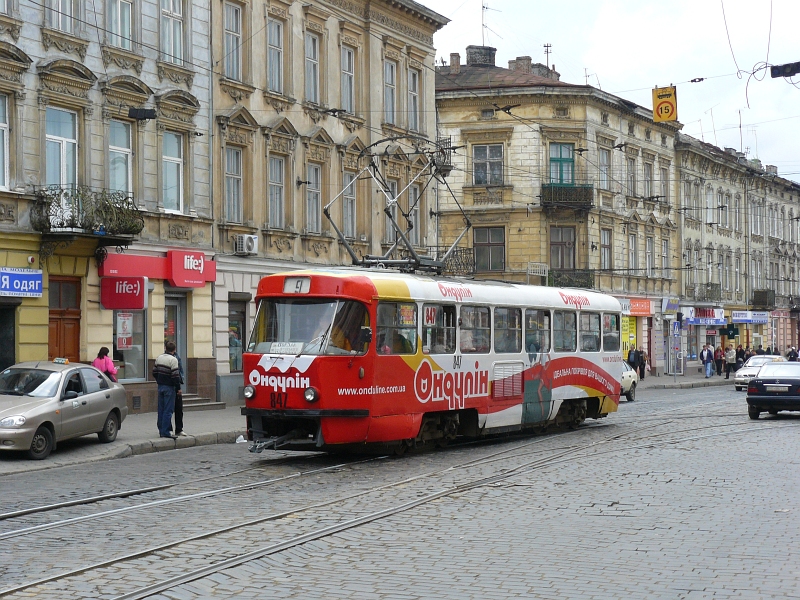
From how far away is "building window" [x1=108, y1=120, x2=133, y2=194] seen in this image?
2669cm

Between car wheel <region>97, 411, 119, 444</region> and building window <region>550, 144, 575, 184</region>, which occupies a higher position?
building window <region>550, 144, 575, 184</region>

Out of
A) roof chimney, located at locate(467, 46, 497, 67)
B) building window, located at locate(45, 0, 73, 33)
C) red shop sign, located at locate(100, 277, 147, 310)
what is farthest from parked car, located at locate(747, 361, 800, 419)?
roof chimney, located at locate(467, 46, 497, 67)

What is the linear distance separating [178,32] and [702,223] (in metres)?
42.9

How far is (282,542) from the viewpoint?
34.5ft

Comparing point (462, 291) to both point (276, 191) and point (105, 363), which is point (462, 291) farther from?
point (276, 191)

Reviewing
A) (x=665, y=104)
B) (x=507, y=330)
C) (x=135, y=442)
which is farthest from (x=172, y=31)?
(x=665, y=104)

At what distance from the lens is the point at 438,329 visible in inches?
752

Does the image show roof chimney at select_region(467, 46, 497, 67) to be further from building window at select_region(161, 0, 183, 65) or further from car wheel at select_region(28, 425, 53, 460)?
car wheel at select_region(28, 425, 53, 460)

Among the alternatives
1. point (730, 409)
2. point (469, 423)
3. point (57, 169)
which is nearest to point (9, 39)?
point (57, 169)

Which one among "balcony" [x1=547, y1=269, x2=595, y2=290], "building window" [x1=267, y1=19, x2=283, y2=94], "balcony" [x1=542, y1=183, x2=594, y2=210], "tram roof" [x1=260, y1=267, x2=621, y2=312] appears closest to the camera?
"tram roof" [x1=260, y1=267, x2=621, y2=312]

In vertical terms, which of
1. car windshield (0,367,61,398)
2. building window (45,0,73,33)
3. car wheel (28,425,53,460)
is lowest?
car wheel (28,425,53,460)

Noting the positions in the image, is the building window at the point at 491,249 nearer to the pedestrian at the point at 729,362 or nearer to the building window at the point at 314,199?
the pedestrian at the point at 729,362

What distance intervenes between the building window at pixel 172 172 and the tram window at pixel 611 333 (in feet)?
34.9

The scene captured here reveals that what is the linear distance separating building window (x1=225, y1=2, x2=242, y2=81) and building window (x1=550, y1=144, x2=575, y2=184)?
23.7 m
